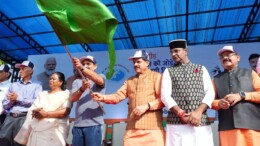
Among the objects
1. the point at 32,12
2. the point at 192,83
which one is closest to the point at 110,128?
the point at 192,83

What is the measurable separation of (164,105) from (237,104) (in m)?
0.64

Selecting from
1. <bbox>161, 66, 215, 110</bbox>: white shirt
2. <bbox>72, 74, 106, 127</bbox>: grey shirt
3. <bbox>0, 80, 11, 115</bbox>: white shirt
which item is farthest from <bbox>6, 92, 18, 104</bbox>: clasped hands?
<bbox>161, 66, 215, 110</bbox>: white shirt

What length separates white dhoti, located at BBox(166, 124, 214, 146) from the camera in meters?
2.19

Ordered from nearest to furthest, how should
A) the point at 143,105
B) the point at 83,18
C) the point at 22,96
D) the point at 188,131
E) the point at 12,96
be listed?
the point at 83,18, the point at 188,131, the point at 143,105, the point at 12,96, the point at 22,96

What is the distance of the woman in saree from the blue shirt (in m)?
0.30

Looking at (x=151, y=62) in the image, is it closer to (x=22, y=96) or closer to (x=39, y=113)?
(x=22, y=96)

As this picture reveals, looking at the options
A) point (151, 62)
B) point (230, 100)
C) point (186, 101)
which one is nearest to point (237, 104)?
point (230, 100)

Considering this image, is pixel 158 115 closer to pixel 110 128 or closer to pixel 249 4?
pixel 110 128

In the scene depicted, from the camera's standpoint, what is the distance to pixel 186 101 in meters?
2.29

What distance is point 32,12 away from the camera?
650 cm

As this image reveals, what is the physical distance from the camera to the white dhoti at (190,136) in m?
2.19

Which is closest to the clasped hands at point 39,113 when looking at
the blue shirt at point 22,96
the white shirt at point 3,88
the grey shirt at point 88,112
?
the grey shirt at point 88,112

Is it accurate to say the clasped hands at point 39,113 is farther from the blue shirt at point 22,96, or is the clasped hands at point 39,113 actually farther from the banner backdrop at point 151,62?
the banner backdrop at point 151,62

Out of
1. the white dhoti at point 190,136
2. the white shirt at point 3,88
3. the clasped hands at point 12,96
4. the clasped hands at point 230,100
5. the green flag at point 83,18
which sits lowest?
the white dhoti at point 190,136
